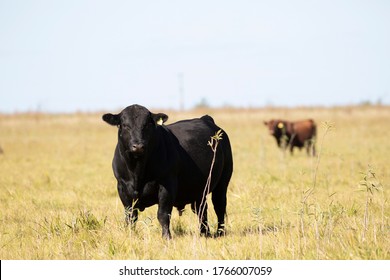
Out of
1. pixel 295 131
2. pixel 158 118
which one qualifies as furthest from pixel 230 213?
pixel 295 131

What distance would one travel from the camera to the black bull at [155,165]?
7.23 meters

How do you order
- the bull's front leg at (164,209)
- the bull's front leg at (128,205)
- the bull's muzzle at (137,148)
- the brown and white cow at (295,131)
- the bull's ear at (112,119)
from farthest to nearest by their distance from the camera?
the brown and white cow at (295,131), the bull's ear at (112,119), the bull's front leg at (164,209), the bull's front leg at (128,205), the bull's muzzle at (137,148)

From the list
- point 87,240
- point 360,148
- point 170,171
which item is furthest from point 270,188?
point 360,148

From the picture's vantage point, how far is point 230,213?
378 inches

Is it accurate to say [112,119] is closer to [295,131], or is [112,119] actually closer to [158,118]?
[158,118]

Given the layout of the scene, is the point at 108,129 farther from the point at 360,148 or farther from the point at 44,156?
the point at 360,148

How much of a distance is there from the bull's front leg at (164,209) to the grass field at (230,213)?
0.17 metres

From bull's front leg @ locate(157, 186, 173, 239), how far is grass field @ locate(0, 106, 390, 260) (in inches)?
6.8

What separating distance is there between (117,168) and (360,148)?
52.8ft

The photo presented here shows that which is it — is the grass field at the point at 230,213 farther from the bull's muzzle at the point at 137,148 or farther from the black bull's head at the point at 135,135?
the bull's muzzle at the point at 137,148

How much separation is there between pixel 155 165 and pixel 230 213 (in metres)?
2.53

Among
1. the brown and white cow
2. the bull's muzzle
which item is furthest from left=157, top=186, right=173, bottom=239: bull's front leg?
the brown and white cow

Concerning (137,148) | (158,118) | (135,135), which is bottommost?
(137,148)

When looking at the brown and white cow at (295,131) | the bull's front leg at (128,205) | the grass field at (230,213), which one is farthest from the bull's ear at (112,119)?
the brown and white cow at (295,131)
